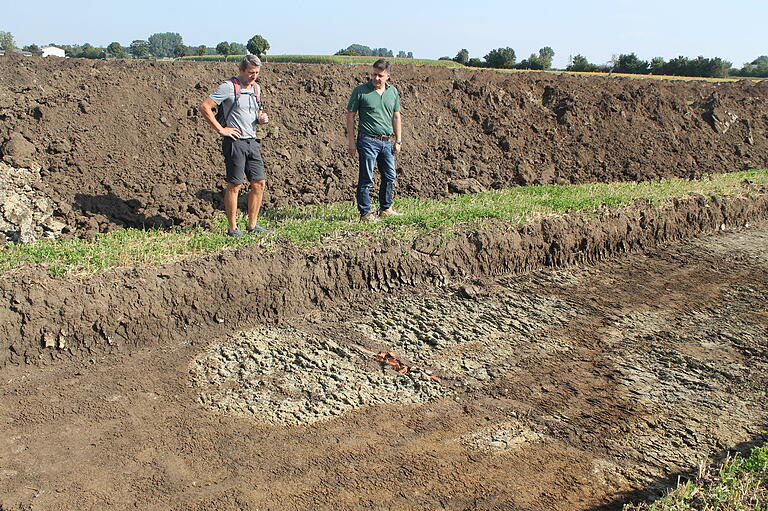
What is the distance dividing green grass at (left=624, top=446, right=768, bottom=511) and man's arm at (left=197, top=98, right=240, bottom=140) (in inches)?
202

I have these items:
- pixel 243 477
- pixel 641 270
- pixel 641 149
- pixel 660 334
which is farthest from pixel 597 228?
pixel 243 477

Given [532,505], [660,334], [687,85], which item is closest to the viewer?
[532,505]

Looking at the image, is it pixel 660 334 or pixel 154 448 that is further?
pixel 660 334

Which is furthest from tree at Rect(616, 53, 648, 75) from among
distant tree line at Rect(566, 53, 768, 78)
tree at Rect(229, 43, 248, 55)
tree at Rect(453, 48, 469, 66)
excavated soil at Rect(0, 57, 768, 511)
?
excavated soil at Rect(0, 57, 768, 511)

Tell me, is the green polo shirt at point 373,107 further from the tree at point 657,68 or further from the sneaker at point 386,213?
the tree at point 657,68

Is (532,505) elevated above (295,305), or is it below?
below

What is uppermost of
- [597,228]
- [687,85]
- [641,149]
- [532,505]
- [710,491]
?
[687,85]

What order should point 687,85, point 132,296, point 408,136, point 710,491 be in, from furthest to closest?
point 687,85 → point 408,136 → point 132,296 → point 710,491

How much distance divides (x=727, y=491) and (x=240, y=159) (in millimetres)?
5390

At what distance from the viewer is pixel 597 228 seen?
343 inches

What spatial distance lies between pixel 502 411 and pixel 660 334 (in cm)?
235

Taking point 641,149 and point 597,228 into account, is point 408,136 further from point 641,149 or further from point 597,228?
point 641,149

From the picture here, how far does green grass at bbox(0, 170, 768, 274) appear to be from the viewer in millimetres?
6383

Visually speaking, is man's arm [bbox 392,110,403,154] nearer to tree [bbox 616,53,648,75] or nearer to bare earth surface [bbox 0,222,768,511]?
bare earth surface [bbox 0,222,768,511]
